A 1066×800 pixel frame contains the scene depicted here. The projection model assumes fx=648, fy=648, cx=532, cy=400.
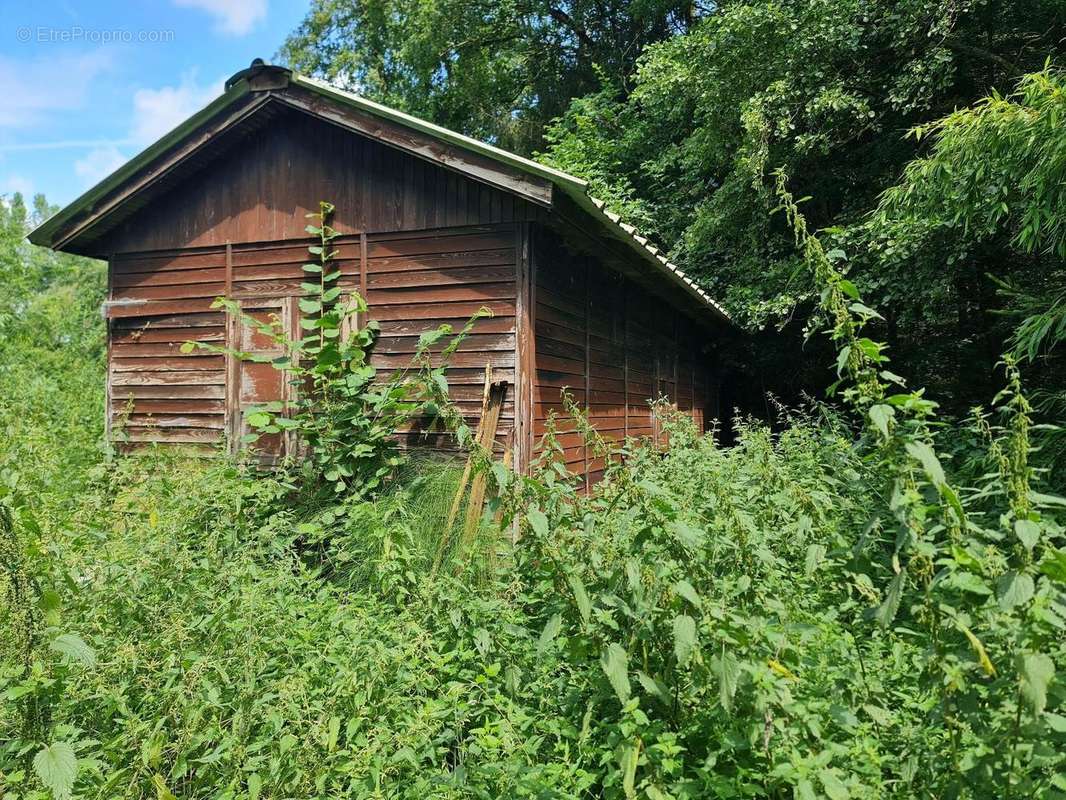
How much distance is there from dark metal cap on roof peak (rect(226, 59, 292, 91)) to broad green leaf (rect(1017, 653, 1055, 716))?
6.76 meters

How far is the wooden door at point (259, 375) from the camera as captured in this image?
6496mm

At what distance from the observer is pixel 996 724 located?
198 centimetres

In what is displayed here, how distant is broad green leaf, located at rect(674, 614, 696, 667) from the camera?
195 cm

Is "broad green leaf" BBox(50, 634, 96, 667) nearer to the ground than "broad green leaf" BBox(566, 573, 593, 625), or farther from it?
nearer to the ground

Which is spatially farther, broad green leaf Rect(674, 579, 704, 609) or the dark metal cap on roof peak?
Result: the dark metal cap on roof peak

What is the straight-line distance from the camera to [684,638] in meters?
1.97

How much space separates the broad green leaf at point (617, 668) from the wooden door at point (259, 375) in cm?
504

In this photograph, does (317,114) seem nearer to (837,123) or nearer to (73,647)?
(73,647)

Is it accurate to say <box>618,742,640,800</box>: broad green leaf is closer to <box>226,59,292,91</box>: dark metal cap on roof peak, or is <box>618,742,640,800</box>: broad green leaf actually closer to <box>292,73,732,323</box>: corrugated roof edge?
<box>292,73,732,323</box>: corrugated roof edge

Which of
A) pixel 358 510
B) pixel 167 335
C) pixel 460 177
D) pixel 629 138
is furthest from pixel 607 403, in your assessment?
A: pixel 629 138

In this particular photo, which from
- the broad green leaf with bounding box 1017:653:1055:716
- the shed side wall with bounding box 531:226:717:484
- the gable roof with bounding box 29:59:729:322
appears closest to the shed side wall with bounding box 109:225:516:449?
the shed side wall with bounding box 531:226:717:484

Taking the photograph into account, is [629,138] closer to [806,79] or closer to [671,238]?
[671,238]

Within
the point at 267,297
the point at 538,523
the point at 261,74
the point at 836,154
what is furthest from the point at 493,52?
the point at 538,523

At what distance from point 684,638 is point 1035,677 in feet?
2.81
